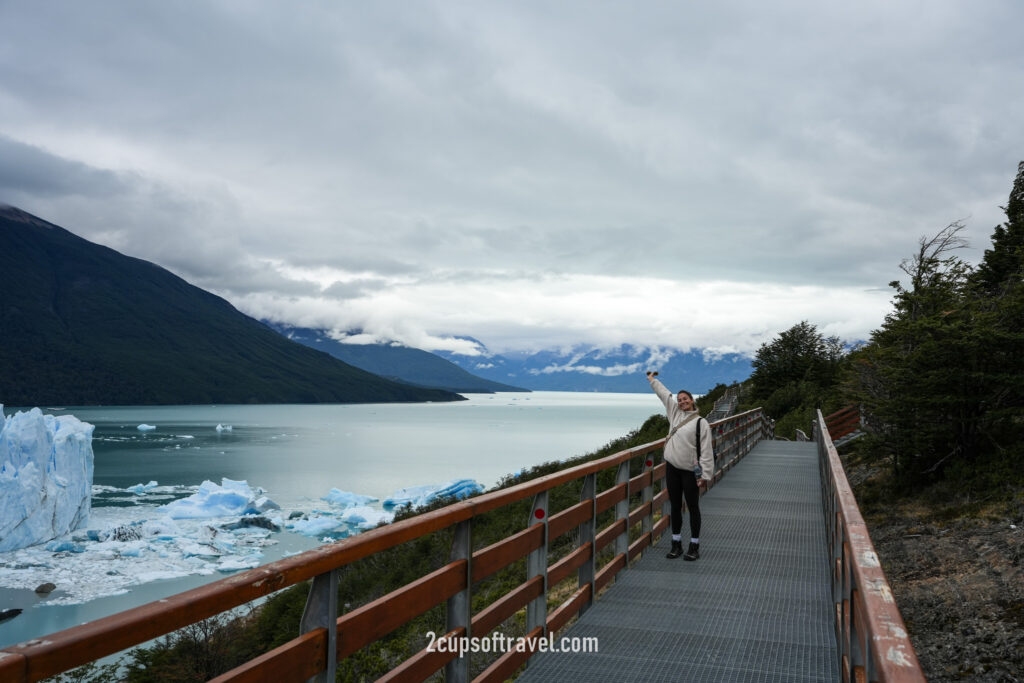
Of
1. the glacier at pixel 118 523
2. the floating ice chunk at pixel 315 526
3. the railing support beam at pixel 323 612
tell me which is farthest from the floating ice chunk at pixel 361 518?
the railing support beam at pixel 323 612

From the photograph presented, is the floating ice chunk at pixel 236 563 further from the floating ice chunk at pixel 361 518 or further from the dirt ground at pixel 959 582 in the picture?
the dirt ground at pixel 959 582

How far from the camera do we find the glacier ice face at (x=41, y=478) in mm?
37344

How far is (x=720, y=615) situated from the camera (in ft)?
19.4

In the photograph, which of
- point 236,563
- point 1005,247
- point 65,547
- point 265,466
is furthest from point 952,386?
point 265,466

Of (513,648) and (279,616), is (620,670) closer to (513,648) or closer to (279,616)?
(513,648)

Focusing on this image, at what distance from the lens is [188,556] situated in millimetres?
32719

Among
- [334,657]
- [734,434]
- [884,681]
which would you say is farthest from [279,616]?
[884,681]

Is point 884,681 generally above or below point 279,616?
above

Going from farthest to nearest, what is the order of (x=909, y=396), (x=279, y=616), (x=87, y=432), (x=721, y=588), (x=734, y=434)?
(x=87, y=432) → (x=279, y=616) → (x=734, y=434) → (x=909, y=396) → (x=721, y=588)

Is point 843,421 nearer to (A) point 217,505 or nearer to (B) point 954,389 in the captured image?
(B) point 954,389

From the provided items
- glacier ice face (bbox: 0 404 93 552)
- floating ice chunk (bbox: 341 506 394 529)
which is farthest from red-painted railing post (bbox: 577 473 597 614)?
glacier ice face (bbox: 0 404 93 552)

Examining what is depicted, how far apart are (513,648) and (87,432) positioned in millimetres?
47680

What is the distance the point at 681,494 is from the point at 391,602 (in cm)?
516

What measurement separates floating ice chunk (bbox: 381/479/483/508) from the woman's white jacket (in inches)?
1289
